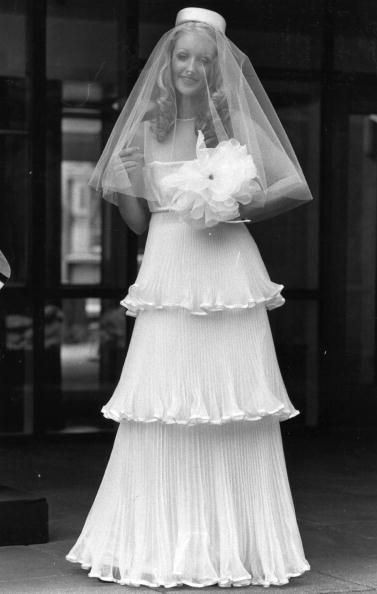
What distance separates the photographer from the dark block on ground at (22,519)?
5113 mm

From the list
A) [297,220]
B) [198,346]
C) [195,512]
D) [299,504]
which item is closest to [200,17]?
[198,346]

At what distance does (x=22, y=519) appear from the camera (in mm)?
5184

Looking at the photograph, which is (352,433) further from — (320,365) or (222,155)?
(222,155)

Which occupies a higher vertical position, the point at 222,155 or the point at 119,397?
the point at 222,155

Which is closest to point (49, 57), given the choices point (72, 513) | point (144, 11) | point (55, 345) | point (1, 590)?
point (144, 11)

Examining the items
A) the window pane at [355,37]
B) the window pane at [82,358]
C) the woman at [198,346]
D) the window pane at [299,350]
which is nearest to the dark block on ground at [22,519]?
the woman at [198,346]

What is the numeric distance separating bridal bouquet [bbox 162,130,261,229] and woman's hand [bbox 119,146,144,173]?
0.48 feet

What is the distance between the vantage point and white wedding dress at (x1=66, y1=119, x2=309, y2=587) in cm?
442

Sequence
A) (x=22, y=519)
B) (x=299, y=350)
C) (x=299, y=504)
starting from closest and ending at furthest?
1. (x=22, y=519)
2. (x=299, y=504)
3. (x=299, y=350)

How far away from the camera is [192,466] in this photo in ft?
14.6

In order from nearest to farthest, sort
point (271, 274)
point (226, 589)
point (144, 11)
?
1. point (226, 589)
2. point (144, 11)
3. point (271, 274)

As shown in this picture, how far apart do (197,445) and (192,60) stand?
1.40 metres

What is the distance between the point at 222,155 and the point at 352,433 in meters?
4.93

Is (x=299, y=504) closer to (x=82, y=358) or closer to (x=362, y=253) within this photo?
(x=82, y=358)
